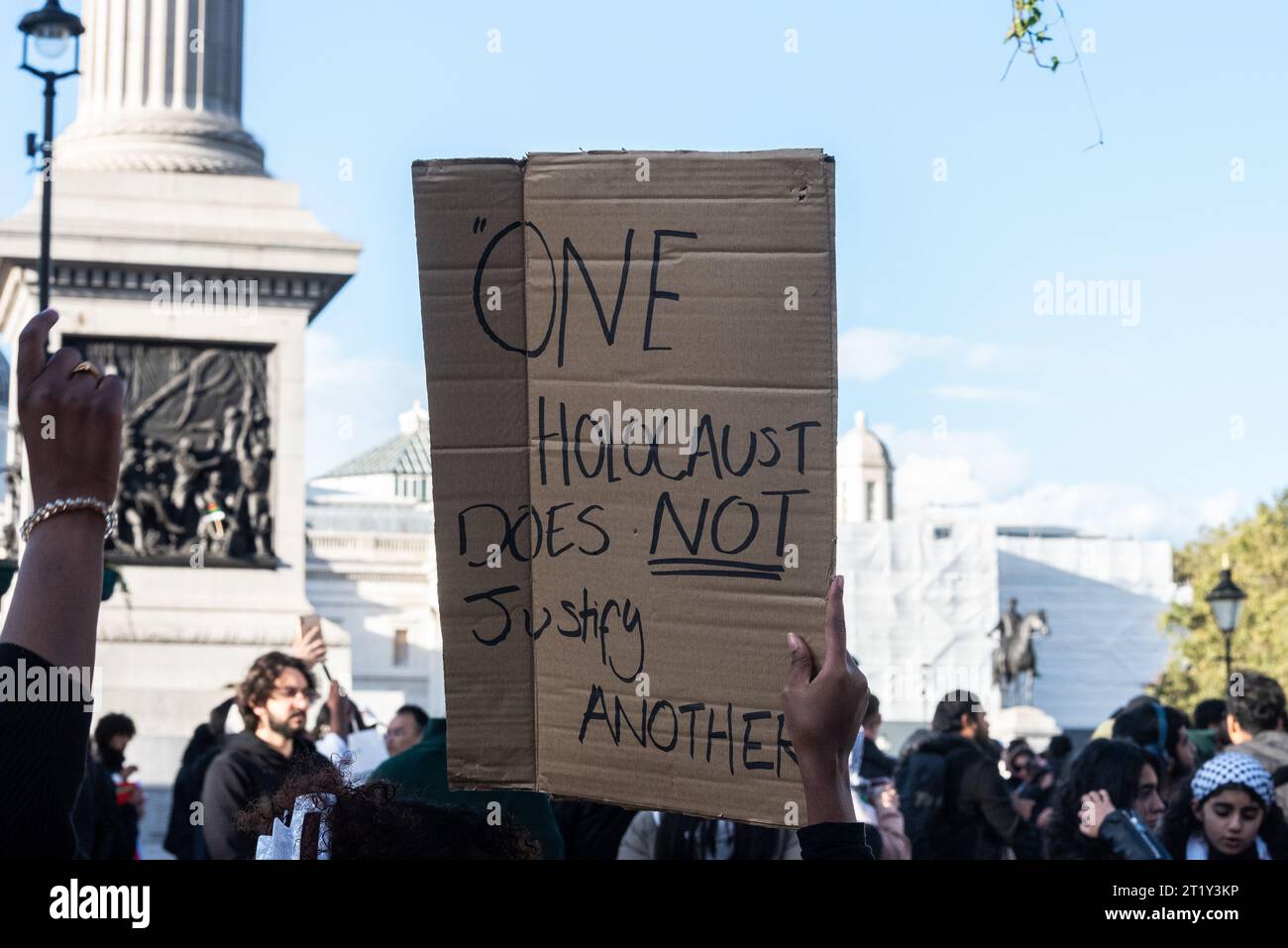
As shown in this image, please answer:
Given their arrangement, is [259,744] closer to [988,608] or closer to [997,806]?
[997,806]

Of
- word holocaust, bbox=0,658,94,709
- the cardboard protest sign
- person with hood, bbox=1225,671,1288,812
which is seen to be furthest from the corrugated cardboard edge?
person with hood, bbox=1225,671,1288,812

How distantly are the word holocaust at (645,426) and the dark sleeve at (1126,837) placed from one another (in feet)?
8.98

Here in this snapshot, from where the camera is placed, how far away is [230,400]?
2186cm

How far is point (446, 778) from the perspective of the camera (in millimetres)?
4281

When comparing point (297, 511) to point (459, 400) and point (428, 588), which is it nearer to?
point (459, 400)

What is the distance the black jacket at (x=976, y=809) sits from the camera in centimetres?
824

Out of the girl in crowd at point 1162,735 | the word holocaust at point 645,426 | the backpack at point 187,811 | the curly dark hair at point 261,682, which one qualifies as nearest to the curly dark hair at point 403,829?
the word holocaust at point 645,426

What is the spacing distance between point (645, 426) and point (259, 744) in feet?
12.1

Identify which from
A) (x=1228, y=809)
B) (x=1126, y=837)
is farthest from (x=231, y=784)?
(x=1228, y=809)

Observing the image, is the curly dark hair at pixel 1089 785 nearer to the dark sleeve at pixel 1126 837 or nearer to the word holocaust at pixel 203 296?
the dark sleeve at pixel 1126 837
